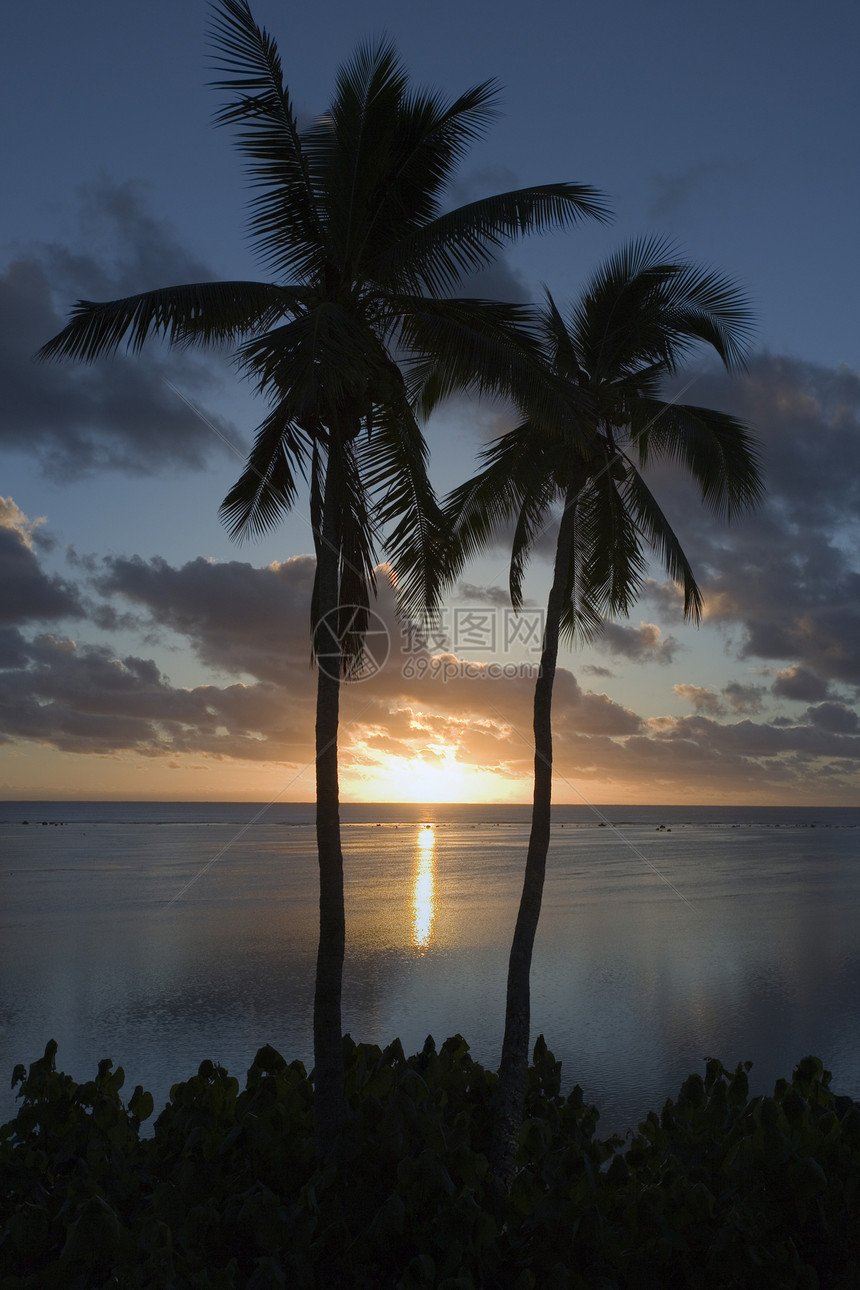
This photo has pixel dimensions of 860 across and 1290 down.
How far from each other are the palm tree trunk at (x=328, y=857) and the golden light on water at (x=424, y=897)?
17367mm

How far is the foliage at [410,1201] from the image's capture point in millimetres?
5895

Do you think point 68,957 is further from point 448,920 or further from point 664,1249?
point 664,1249

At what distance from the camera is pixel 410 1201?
20.8ft

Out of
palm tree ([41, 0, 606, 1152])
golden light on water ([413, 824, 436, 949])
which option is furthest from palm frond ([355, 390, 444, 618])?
golden light on water ([413, 824, 436, 949])

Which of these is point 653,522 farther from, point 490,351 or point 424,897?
point 424,897

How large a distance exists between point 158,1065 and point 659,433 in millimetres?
11643

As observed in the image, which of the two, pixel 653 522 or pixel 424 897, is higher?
pixel 653 522

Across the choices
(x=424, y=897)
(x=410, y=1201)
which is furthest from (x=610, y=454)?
(x=424, y=897)

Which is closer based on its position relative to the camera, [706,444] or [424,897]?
[706,444]

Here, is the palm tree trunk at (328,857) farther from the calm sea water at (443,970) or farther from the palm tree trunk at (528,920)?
the calm sea water at (443,970)

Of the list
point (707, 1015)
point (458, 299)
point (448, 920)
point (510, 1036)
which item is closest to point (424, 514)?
point (458, 299)

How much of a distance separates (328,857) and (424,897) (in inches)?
1140

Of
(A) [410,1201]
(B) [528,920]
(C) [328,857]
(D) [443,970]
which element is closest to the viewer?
(A) [410,1201]

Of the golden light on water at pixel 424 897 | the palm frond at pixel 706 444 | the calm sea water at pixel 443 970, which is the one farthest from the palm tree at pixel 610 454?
the golden light on water at pixel 424 897
